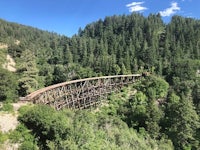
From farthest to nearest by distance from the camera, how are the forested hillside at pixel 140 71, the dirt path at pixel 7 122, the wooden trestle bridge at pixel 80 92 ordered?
the wooden trestle bridge at pixel 80 92, the forested hillside at pixel 140 71, the dirt path at pixel 7 122

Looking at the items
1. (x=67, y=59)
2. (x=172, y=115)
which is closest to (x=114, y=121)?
(x=172, y=115)

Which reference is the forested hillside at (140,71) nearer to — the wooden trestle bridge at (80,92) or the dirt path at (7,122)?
the dirt path at (7,122)

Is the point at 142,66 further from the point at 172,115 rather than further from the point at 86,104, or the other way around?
the point at 172,115

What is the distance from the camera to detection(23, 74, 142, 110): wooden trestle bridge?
3249cm

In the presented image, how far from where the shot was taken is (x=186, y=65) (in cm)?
5475

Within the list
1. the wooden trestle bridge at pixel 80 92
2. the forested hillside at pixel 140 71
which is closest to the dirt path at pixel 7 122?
the forested hillside at pixel 140 71

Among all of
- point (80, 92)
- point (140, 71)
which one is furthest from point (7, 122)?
point (140, 71)

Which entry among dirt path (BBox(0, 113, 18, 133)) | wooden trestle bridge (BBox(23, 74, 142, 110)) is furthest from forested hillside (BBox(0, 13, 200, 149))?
wooden trestle bridge (BBox(23, 74, 142, 110))

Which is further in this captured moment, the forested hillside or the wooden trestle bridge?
the wooden trestle bridge

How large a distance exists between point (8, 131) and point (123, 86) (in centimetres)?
Answer: 3445

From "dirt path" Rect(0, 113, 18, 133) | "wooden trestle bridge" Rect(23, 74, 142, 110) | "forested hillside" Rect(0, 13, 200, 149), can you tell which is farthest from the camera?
"wooden trestle bridge" Rect(23, 74, 142, 110)

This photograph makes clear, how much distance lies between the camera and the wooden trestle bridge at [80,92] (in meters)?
32.5

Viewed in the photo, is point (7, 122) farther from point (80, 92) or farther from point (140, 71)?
point (140, 71)

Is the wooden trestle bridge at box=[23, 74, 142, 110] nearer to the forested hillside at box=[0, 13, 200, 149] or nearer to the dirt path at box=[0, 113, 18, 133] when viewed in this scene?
the forested hillside at box=[0, 13, 200, 149]
